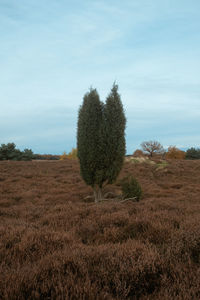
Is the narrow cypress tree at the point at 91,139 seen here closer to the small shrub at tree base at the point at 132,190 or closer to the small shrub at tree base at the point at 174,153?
the small shrub at tree base at the point at 132,190

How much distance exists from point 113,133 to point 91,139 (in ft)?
3.78

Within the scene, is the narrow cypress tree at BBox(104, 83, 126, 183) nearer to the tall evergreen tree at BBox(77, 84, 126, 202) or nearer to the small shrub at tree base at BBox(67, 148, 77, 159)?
the tall evergreen tree at BBox(77, 84, 126, 202)

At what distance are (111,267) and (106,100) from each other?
8.99 metres

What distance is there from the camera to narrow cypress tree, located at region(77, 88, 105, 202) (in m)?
10.4

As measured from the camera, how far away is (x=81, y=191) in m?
13.1

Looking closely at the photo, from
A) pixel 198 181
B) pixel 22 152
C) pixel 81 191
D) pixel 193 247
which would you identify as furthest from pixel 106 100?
pixel 22 152

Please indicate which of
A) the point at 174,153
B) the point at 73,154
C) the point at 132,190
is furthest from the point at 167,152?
the point at 132,190

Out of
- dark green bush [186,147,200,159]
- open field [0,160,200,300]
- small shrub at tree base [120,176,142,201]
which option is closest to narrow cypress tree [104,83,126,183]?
small shrub at tree base [120,176,142,201]

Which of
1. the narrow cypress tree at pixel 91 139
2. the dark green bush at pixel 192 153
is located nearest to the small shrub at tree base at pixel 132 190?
the narrow cypress tree at pixel 91 139

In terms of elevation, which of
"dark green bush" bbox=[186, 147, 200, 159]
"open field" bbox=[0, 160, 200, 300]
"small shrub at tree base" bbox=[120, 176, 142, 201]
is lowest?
"small shrub at tree base" bbox=[120, 176, 142, 201]

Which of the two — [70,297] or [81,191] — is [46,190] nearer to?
[81,191]

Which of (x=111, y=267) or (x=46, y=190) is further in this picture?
(x=46, y=190)

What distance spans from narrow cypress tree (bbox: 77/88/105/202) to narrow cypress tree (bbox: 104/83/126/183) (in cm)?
35

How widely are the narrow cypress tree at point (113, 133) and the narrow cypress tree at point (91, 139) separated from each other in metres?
0.35
